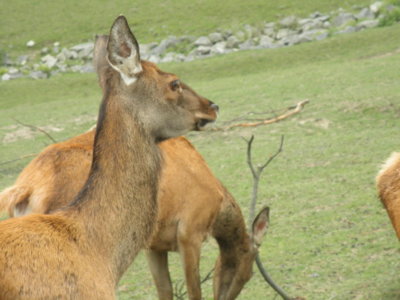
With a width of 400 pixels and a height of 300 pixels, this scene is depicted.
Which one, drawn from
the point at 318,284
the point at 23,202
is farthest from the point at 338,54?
the point at 23,202

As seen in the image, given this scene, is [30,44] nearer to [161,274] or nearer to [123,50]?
[161,274]

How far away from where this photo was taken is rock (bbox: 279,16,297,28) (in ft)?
78.1

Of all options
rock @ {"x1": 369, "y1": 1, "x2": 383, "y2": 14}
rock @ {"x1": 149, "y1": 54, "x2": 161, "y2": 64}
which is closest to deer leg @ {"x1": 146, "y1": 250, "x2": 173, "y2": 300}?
rock @ {"x1": 149, "y1": 54, "x2": 161, "y2": 64}

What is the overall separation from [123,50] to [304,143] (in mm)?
7017

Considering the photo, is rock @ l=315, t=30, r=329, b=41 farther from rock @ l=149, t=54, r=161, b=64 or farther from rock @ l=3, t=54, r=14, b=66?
rock @ l=3, t=54, r=14, b=66

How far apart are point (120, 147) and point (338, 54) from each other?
13977 mm

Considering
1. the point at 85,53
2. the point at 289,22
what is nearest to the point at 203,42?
the point at 289,22

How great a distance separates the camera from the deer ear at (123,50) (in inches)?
158

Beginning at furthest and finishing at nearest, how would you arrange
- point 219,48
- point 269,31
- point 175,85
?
point 269,31 < point 219,48 < point 175,85

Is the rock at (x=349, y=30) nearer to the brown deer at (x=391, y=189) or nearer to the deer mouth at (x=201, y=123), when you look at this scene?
the brown deer at (x=391, y=189)

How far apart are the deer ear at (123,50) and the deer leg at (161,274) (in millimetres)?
2226

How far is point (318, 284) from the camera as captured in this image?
636 cm

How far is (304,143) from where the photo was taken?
10883 millimetres

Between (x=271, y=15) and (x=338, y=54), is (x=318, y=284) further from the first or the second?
(x=271, y=15)
